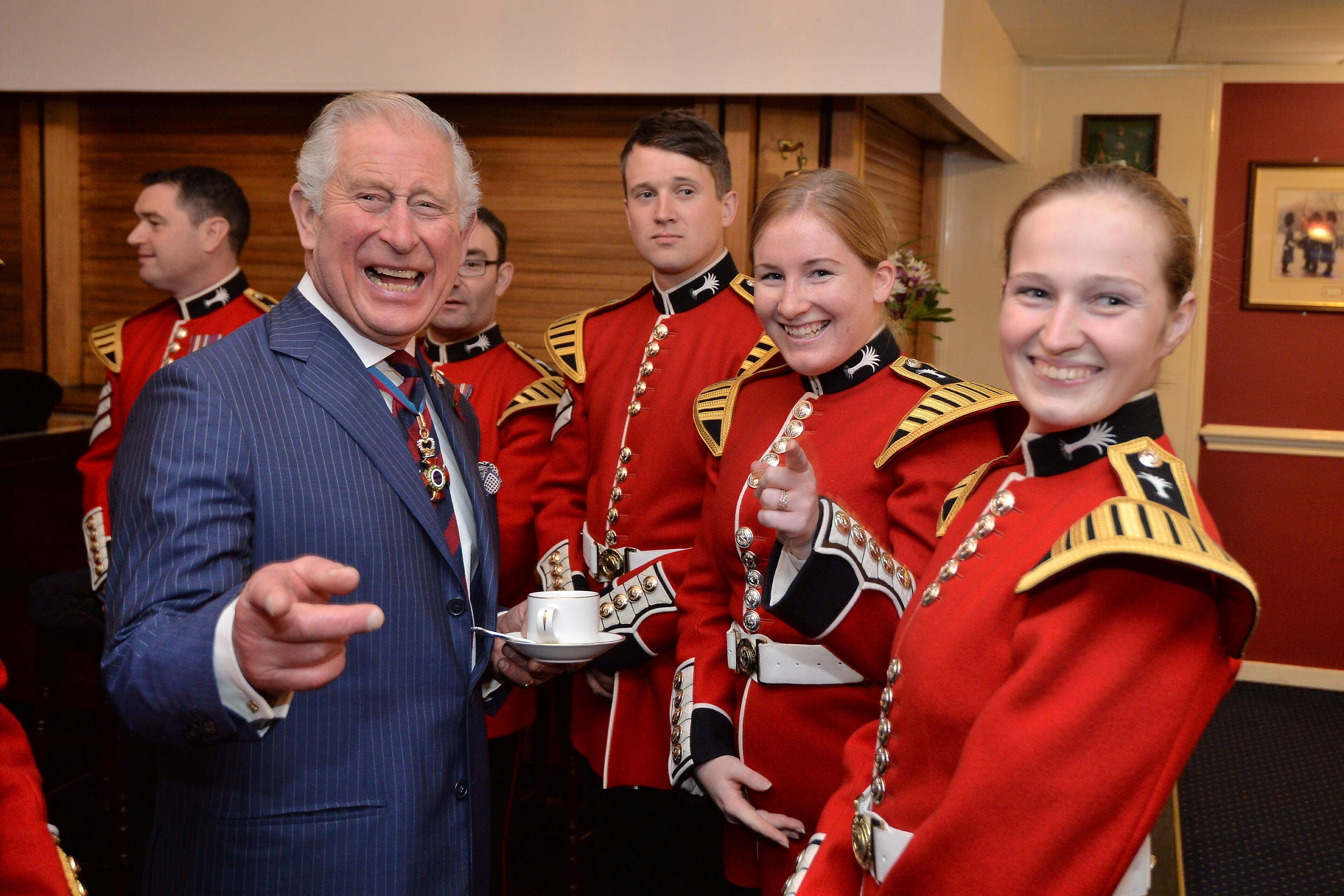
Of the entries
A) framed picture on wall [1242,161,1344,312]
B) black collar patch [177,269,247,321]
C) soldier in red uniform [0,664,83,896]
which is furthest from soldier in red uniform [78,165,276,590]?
framed picture on wall [1242,161,1344,312]

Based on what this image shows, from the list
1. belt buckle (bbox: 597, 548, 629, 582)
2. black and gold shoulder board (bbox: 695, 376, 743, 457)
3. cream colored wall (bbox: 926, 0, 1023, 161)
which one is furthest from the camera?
cream colored wall (bbox: 926, 0, 1023, 161)

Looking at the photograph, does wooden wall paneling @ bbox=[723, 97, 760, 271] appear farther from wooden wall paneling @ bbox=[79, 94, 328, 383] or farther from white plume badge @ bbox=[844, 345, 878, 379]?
white plume badge @ bbox=[844, 345, 878, 379]

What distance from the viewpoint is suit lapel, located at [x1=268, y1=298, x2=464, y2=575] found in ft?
4.62

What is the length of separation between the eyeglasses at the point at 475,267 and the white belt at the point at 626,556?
0.86 metres

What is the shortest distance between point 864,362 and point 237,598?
1052 millimetres

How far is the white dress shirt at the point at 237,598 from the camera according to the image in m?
1.08

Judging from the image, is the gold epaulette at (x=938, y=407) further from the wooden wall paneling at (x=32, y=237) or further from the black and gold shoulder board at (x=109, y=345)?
the wooden wall paneling at (x=32, y=237)

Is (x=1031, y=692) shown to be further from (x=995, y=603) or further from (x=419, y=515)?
(x=419, y=515)

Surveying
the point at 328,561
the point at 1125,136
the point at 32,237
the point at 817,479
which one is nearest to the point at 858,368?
the point at 817,479

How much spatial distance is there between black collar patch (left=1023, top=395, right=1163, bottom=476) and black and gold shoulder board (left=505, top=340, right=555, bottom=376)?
1.81m

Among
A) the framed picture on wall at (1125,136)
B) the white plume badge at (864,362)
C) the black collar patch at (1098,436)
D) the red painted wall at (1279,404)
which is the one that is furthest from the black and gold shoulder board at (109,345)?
the red painted wall at (1279,404)

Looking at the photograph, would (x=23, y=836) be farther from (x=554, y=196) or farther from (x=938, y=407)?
(x=554, y=196)

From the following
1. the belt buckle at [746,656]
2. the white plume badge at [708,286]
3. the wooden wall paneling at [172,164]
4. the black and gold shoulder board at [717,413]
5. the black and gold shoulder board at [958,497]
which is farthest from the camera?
the wooden wall paneling at [172,164]

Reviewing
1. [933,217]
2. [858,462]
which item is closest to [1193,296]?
[858,462]
